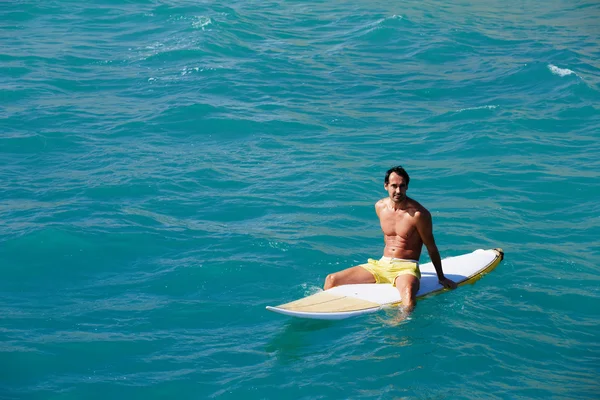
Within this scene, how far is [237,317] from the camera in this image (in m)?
9.29

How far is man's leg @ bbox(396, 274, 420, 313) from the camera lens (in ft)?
28.9

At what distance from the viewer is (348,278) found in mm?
9289

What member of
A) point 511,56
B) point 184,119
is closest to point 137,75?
point 184,119

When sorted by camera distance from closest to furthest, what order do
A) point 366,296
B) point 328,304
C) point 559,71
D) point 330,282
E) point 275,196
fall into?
point 328,304 < point 366,296 < point 330,282 < point 275,196 < point 559,71

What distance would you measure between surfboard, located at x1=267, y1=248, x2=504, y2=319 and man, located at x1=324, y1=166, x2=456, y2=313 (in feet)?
0.38

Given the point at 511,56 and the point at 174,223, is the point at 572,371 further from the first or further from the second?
the point at 511,56

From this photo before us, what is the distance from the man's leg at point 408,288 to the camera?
8820 mm

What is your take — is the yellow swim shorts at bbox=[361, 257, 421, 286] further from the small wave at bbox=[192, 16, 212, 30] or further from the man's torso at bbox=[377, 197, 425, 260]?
the small wave at bbox=[192, 16, 212, 30]

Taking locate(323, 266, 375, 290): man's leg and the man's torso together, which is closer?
the man's torso

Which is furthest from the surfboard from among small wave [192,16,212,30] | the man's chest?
small wave [192,16,212,30]

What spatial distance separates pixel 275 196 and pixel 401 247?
147 inches

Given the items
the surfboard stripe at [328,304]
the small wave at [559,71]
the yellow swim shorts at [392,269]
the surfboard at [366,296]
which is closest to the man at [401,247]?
the yellow swim shorts at [392,269]

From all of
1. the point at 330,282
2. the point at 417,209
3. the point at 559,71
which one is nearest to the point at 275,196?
the point at 330,282

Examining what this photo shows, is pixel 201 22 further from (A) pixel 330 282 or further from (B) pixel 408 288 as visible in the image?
(B) pixel 408 288
